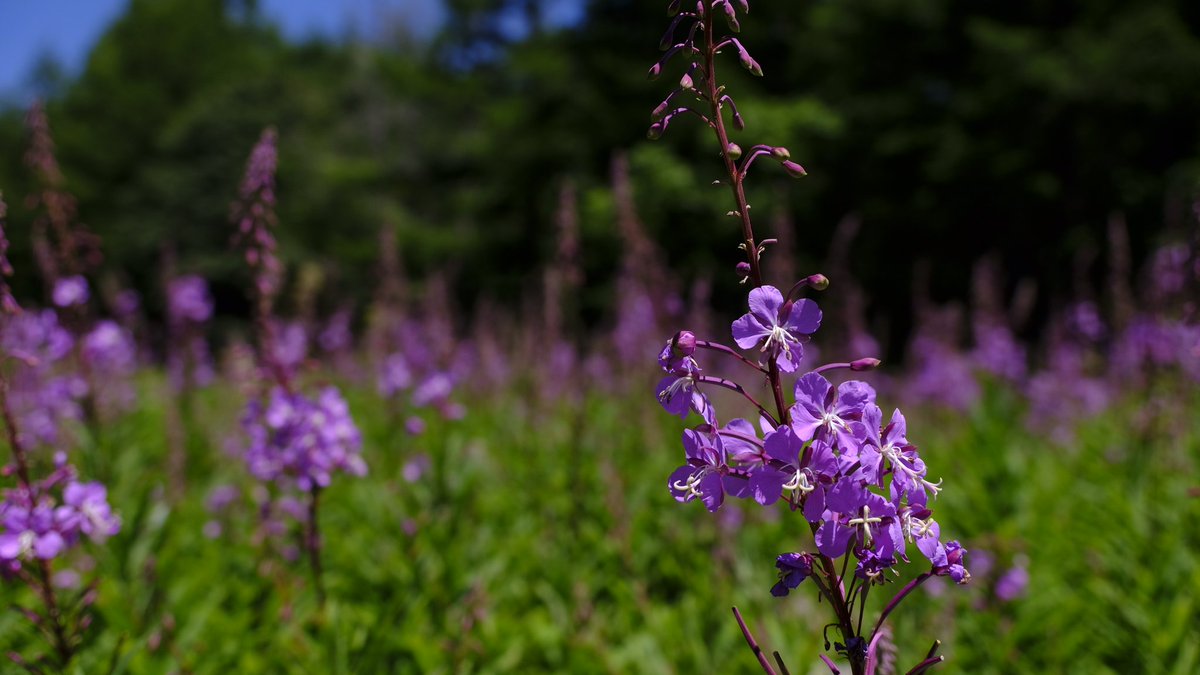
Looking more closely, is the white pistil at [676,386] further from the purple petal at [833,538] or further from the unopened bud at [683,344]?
the purple petal at [833,538]

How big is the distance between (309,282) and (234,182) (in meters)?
25.5

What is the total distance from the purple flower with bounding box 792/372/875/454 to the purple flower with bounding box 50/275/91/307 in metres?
3.89

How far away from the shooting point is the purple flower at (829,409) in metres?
1.27

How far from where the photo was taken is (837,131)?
58.5 ft

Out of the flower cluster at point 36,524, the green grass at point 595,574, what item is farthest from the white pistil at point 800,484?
the green grass at point 595,574

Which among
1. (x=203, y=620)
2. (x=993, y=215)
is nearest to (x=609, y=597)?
(x=203, y=620)

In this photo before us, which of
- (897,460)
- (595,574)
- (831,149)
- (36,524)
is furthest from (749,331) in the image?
(831,149)

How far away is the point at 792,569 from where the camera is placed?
138 centimetres

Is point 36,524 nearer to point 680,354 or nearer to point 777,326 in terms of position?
point 680,354

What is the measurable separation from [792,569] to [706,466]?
224mm

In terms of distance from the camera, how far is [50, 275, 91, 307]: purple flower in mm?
4004

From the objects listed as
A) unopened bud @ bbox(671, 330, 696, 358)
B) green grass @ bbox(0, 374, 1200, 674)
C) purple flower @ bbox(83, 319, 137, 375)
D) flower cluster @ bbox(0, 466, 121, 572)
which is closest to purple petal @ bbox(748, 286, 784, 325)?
unopened bud @ bbox(671, 330, 696, 358)

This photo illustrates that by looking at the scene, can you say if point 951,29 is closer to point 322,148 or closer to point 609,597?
point 609,597

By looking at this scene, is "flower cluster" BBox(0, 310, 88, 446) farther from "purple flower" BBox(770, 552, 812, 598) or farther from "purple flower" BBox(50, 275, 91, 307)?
"purple flower" BBox(770, 552, 812, 598)
